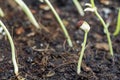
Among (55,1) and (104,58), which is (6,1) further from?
(104,58)

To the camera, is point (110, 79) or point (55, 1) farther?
point (55, 1)

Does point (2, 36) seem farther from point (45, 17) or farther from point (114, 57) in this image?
point (114, 57)

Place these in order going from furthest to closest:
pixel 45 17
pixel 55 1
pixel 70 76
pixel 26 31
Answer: pixel 55 1, pixel 45 17, pixel 26 31, pixel 70 76

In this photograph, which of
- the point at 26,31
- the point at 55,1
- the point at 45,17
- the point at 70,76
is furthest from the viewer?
the point at 55,1

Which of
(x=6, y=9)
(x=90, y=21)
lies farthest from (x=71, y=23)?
(x=6, y=9)

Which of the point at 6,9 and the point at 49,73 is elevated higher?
the point at 6,9

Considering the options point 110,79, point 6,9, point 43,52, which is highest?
point 6,9
